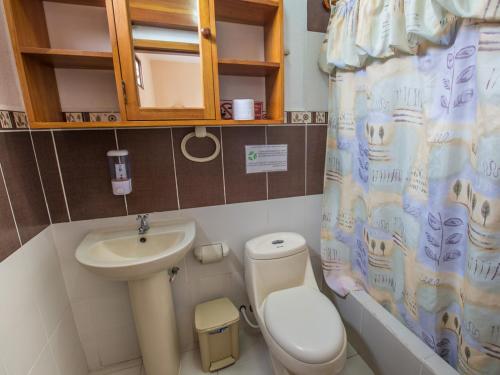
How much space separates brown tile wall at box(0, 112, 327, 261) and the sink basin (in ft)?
0.36

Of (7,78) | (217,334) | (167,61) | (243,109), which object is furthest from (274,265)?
(7,78)

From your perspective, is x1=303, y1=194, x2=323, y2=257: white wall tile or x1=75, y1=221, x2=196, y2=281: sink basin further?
x1=303, y1=194, x2=323, y2=257: white wall tile

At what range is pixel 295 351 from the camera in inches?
39.4

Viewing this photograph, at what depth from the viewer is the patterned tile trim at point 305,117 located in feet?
4.63

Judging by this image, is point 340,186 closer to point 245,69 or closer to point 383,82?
point 383,82

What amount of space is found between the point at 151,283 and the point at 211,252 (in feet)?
1.11

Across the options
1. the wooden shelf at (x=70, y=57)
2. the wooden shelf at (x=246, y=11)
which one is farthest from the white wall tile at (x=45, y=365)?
the wooden shelf at (x=246, y=11)

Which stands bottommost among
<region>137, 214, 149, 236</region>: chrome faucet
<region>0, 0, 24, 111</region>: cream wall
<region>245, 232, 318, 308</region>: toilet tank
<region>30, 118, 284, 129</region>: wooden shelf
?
<region>245, 232, 318, 308</region>: toilet tank

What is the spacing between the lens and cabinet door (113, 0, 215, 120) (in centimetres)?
98

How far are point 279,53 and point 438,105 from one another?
68cm

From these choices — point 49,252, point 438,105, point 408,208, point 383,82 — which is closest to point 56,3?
point 49,252

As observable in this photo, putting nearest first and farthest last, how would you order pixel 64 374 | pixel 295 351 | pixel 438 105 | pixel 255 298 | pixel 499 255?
pixel 499 255 < pixel 438 105 < pixel 295 351 < pixel 64 374 < pixel 255 298

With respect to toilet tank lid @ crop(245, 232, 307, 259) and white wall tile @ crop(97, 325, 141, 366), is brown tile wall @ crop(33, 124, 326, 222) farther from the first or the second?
white wall tile @ crop(97, 325, 141, 366)

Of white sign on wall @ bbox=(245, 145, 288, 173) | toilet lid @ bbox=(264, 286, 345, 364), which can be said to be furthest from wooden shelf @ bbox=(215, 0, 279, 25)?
toilet lid @ bbox=(264, 286, 345, 364)
